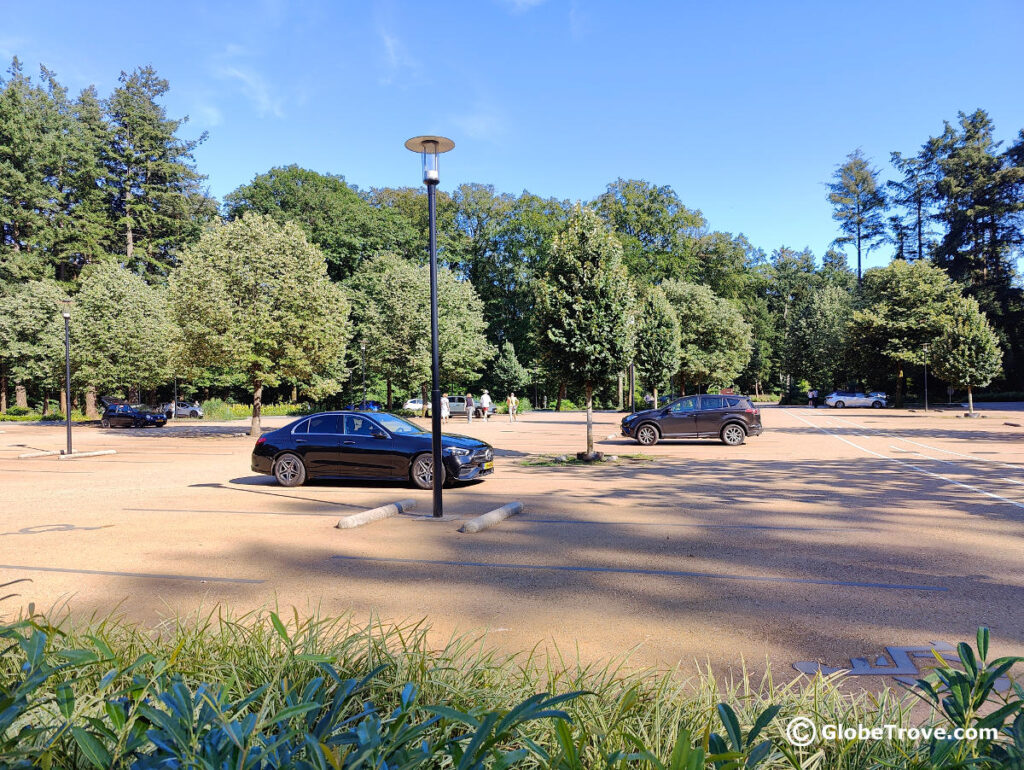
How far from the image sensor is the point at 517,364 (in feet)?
189

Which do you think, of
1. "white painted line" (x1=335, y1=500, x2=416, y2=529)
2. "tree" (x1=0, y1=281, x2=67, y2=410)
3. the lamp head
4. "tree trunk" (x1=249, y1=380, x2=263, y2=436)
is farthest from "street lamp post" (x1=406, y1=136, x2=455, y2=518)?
"tree" (x1=0, y1=281, x2=67, y2=410)

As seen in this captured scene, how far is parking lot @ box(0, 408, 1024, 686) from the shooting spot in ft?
14.6

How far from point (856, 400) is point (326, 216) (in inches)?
1990

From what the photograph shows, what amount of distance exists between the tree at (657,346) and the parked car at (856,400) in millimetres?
22223

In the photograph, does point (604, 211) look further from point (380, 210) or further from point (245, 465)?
point (245, 465)

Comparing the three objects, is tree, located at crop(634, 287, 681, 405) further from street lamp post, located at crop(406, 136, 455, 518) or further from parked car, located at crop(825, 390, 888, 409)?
street lamp post, located at crop(406, 136, 455, 518)

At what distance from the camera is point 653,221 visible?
57469 mm

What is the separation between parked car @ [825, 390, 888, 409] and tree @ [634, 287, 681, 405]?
22223 mm

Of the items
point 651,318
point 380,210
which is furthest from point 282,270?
point 380,210

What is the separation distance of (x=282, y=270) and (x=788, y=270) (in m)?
70.4

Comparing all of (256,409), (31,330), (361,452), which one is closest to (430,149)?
(361,452)

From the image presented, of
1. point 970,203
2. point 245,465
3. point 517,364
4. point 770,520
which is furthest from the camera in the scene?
point 517,364

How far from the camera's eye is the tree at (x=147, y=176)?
186 ft

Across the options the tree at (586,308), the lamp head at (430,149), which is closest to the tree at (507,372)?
the tree at (586,308)
